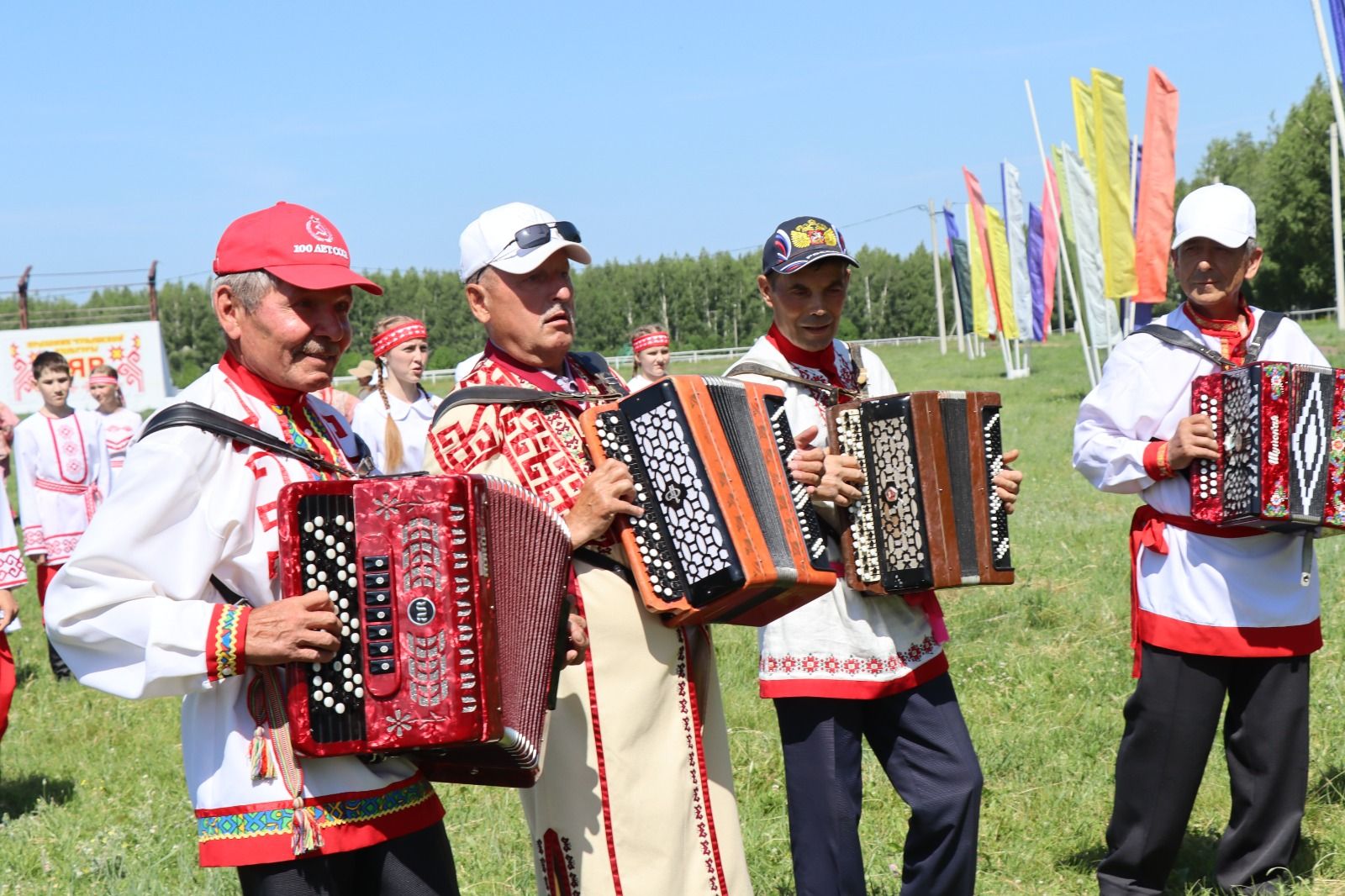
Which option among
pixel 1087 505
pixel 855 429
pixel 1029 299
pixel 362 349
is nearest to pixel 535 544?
pixel 855 429

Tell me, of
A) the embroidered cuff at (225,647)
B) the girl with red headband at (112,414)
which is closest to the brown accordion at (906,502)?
the embroidered cuff at (225,647)

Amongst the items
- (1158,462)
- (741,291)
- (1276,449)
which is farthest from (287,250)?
(741,291)

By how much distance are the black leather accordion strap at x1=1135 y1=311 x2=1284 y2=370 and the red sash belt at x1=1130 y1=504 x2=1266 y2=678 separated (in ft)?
1.73

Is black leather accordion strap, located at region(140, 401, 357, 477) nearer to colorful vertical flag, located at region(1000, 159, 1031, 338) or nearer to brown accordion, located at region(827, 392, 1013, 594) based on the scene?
brown accordion, located at region(827, 392, 1013, 594)

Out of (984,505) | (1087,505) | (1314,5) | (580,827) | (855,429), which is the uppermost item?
(1314,5)

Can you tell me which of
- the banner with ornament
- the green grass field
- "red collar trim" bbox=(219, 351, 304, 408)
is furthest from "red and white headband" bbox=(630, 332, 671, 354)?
the banner with ornament

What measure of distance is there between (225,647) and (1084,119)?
653 inches

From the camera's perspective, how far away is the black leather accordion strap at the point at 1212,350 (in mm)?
4664

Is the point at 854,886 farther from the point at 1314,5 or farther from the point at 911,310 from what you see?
the point at 911,310

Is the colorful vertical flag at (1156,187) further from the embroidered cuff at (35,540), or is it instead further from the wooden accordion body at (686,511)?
the wooden accordion body at (686,511)

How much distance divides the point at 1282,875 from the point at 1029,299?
3168cm

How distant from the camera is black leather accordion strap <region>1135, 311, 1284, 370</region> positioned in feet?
15.3

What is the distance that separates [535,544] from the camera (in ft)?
10.3

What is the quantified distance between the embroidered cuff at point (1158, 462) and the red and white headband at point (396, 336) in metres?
5.68
